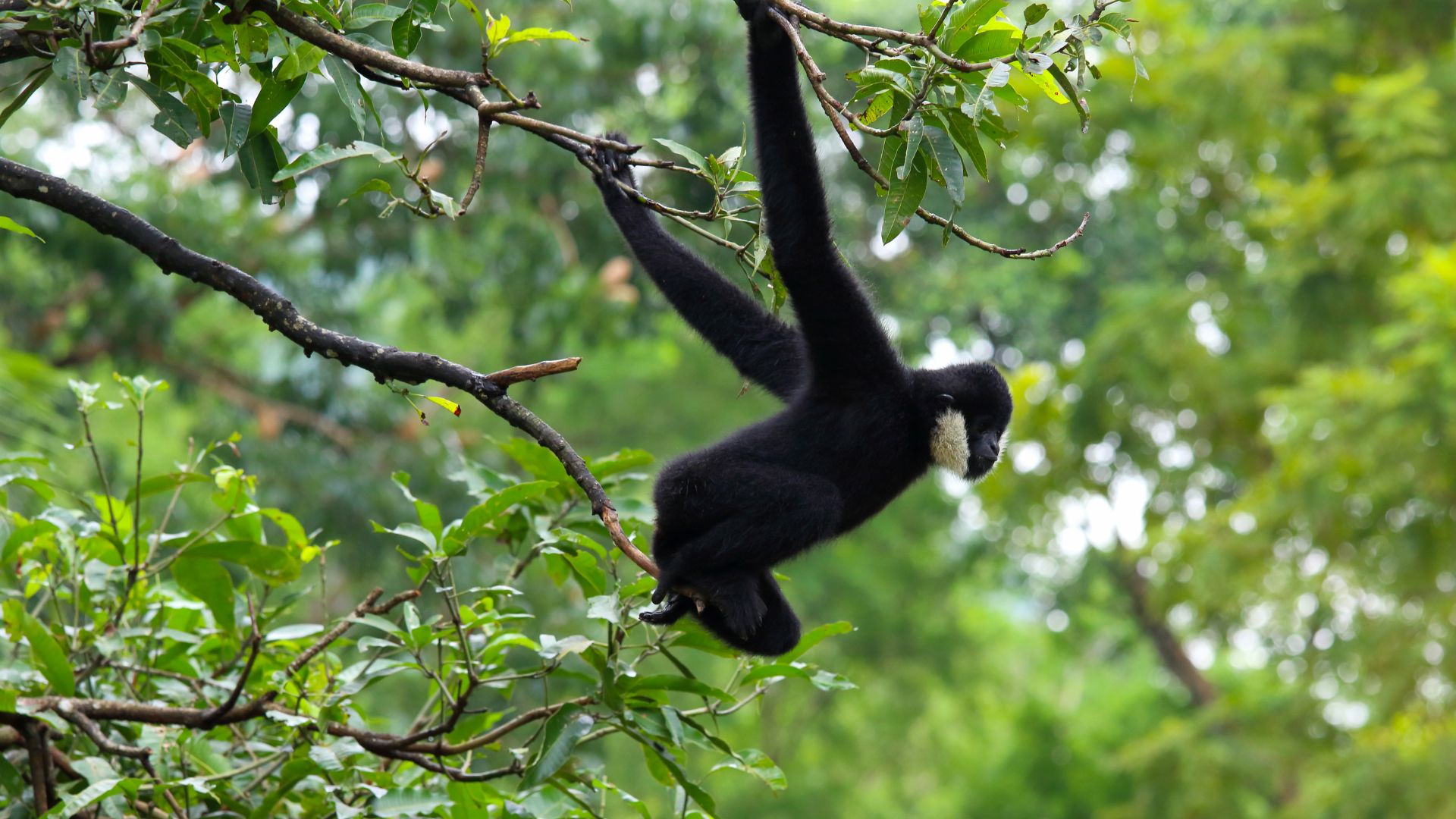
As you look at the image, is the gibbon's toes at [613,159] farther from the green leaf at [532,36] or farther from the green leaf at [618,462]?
the green leaf at [618,462]

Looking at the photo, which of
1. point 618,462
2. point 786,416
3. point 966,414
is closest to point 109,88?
point 618,462

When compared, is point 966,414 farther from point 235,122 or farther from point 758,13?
point 235,122

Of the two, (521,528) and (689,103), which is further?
(689,103)

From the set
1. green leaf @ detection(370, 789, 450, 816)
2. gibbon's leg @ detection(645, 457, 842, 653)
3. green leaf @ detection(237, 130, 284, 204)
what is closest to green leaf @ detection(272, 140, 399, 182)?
green leaf @ detection(237, 130, 284, 204)

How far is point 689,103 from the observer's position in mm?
12789

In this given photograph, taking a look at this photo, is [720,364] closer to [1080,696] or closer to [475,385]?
[1080,696]

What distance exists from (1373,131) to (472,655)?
8760 mm

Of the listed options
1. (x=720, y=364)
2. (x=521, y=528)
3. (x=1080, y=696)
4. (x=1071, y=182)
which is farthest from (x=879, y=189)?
(x=1080, y=696)

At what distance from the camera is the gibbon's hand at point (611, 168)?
11.8ft

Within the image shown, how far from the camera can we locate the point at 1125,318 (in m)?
12.5

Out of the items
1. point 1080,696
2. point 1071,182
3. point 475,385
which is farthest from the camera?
point 1080,696

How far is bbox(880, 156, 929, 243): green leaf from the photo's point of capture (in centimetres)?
284

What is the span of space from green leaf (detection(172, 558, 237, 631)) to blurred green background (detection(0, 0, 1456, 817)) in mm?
6261

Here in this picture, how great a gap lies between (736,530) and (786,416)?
533 millimetres
